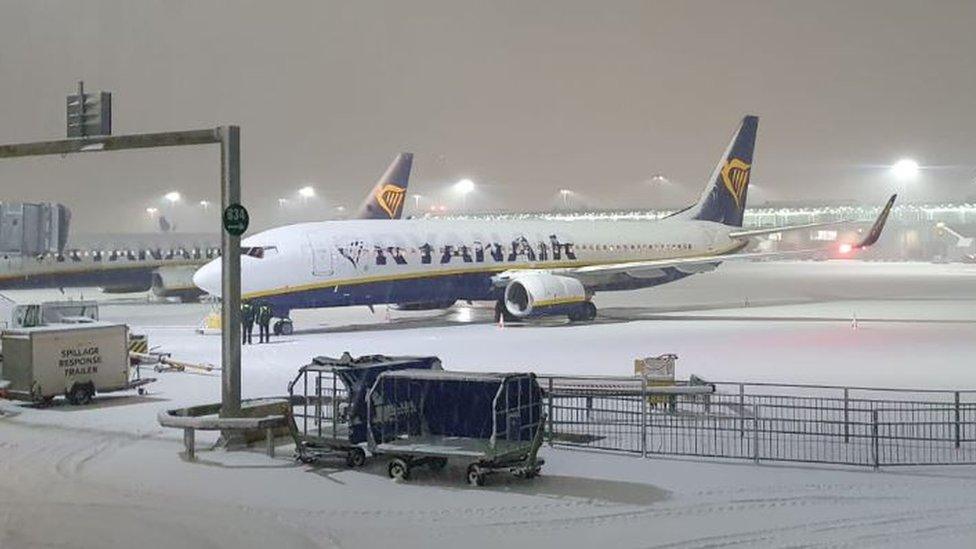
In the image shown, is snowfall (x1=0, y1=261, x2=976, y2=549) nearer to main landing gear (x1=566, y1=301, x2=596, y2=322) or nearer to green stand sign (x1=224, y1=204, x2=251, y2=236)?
green stand sign (x1=224, y1=204, x2=251, y2=236)

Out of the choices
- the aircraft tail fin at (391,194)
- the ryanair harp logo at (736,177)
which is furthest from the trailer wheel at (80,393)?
the aircraft tail fin at (391,194)

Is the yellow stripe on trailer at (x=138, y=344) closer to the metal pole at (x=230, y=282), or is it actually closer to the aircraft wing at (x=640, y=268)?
the metal pole at (x=230, y=282)

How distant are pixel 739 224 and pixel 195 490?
42.4 meters

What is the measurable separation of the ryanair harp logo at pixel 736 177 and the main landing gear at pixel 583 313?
12.7m

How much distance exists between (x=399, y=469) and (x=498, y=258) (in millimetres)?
27385

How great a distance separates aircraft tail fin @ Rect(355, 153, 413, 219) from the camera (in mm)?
64500

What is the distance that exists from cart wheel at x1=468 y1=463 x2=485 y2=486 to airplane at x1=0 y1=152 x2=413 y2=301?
43.1m

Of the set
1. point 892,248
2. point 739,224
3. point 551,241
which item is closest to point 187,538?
point 551,241

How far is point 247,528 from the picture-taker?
38.6 feet

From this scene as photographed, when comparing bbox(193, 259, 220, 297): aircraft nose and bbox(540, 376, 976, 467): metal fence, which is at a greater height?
bbox(193, 259, 220, 297): aircraft nose

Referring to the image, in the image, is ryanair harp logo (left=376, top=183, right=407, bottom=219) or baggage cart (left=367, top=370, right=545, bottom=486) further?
ryanair harp logo (left=376, top=183, right=407, bottom=219)

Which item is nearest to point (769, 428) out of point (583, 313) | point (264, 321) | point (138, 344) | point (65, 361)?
point (65, 361)

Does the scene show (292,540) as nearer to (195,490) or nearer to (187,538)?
(187,538)

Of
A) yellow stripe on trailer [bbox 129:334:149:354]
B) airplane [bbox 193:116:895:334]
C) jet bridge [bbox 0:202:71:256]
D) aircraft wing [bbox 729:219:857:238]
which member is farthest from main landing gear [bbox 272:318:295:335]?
aircraft wing [bbox 729:219:857:238]
